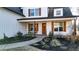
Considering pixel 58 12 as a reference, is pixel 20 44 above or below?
below

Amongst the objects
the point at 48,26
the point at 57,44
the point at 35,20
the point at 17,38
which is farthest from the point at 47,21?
the point at 17,38

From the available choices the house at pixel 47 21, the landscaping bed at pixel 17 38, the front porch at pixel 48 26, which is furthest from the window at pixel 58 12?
the landscaping bed at pixel 17 38

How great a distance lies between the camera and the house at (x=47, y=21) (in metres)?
3.74

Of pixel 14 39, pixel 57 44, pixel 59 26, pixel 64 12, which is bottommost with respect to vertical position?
pixel 57 44

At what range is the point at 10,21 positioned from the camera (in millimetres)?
3754

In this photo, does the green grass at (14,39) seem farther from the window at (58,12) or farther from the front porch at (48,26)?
the window at (58,12)

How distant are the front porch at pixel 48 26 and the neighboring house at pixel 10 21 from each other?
0.14 m

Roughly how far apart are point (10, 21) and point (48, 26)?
0.82m

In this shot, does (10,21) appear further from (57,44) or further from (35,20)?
(57,44)
